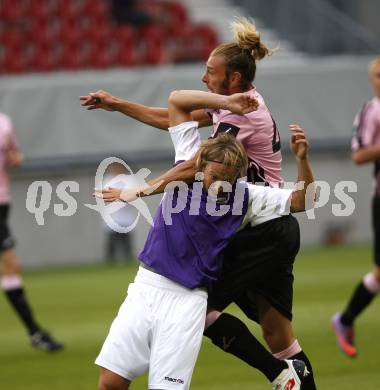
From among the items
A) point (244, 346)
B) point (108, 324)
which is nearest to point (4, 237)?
point (108, 324)

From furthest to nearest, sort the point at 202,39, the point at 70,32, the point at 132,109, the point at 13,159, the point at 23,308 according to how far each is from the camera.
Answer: the point at 202,39, the point at 70,32, the point at 13,159, the point at 23,308, the point at 132,109

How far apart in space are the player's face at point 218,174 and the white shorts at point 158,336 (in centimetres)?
54

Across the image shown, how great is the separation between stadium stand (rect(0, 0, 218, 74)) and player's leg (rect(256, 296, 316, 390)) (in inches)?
551

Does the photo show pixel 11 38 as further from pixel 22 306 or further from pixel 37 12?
pixel 22 306

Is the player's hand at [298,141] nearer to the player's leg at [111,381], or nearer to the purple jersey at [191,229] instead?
the purple jersey at [191,229]

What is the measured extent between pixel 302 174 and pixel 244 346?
1063 mm

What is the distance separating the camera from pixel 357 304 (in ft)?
31.6

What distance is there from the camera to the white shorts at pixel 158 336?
5738 mm

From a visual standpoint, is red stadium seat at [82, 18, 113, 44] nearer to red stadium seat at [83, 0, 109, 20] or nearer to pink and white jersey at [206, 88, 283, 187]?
red stadium seat at [83, 0, 109, 20]

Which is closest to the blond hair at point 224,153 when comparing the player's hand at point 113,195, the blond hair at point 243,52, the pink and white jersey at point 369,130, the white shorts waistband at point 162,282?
the player's hand at point 113,195

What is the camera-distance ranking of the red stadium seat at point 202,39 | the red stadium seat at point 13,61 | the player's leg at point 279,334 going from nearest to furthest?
the player's leg at point 279,334 < the red stadium seat at point 13,61 < the red stadium seat at point 202,39

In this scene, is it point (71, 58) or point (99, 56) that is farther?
point (99, 56)

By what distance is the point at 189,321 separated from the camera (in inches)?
228

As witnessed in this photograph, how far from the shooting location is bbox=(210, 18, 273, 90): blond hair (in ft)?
20.2
